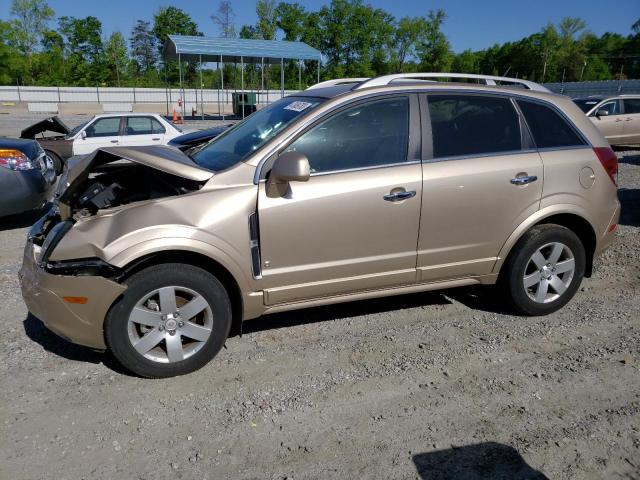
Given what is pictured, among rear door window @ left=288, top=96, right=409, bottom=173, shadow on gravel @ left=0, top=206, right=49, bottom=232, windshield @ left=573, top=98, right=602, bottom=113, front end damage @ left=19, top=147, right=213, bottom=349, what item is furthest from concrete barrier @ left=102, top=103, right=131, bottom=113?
rear door window @ left=288, top=96, right=409, bottom=173

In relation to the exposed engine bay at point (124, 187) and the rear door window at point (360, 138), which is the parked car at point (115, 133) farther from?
the rear door window at point (360, 138)

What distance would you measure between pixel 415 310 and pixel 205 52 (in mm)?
25215

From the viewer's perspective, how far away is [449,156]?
404 centimetres

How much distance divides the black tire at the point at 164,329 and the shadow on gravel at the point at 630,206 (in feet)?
19.9

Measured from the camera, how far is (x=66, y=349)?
12.8 ft

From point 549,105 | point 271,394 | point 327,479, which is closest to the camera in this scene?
point 327,479

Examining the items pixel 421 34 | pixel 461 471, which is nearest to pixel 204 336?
pixel 461 471

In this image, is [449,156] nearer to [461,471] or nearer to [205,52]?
[461,471]

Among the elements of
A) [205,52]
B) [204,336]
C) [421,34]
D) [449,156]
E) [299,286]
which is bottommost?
[204,336]

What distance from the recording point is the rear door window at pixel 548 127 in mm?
4328

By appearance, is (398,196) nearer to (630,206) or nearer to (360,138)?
(360,138)

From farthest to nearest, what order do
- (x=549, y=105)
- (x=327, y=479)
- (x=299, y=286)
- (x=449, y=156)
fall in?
(x=549, y=105) < (x=449, y=156) < (x=299, y=286) < (x=327, y=479)

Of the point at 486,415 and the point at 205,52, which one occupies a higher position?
the point at 205,52

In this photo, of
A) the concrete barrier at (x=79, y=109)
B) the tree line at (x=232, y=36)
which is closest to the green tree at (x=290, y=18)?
the tree line at (x=232, y=36)
